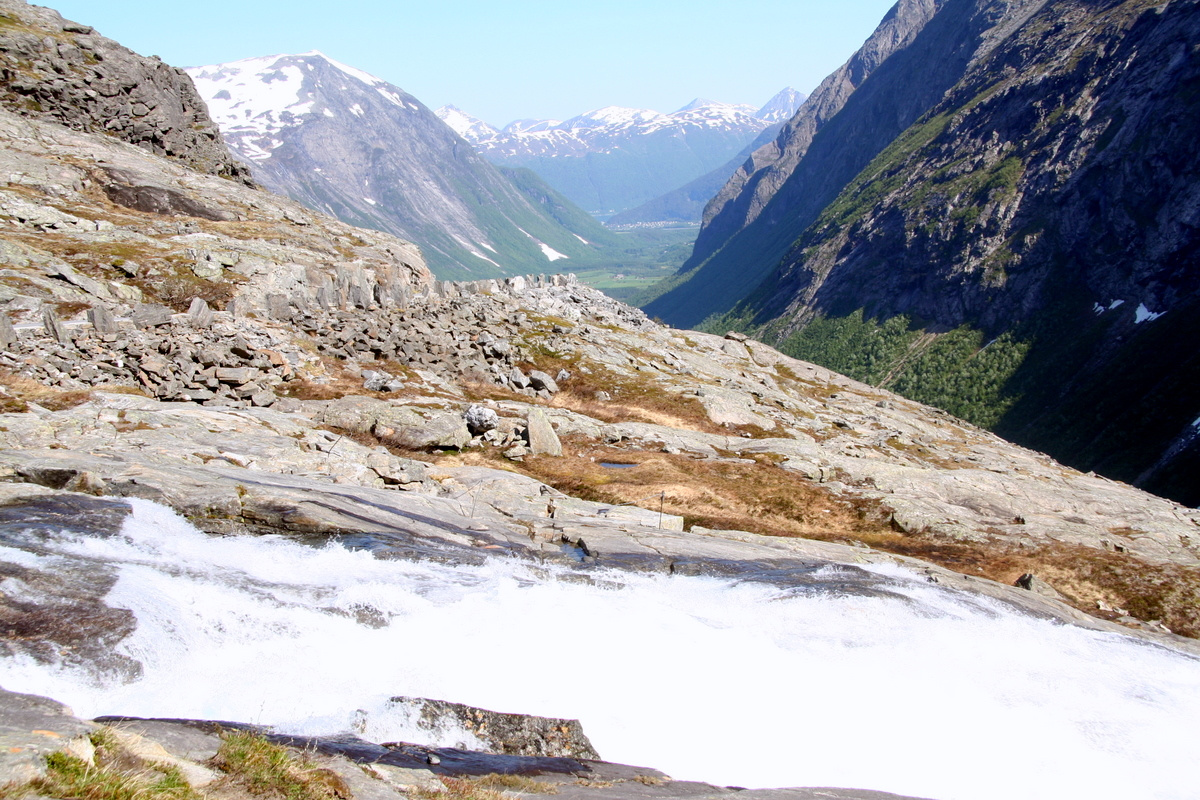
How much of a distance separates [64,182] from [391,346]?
38123mm

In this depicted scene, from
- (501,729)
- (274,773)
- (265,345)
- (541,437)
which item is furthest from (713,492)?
(265,345)

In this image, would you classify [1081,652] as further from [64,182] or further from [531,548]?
[64,182]

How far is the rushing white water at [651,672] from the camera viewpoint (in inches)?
730

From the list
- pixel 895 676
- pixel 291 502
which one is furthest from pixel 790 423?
pixel 291 502

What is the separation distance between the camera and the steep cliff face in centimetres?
7644

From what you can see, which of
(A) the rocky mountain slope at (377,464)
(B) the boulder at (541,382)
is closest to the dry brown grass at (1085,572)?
(A) the rocky mountain slope at (377,464)

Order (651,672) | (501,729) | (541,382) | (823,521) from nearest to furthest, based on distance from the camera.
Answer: (501,729) → (651,672) → (823,521) → (541,382)

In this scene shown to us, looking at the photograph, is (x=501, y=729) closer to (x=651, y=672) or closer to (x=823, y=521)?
(x=651, y=672)

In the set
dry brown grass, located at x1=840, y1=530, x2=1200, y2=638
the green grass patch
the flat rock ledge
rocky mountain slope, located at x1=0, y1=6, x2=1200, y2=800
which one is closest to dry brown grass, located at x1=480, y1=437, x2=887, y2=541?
rocky mountain slope, located at x1=0, y1=6, x2=1200, y2=800

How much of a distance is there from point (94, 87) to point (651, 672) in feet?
329

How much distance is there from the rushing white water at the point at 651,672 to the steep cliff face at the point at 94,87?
83.3 metres

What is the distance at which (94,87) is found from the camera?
81.4 m

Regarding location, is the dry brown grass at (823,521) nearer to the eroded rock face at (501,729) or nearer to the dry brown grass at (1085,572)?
the dry brown grass at (1085,572)

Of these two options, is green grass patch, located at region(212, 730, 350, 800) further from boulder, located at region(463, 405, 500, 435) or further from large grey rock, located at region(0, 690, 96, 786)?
boulder, located at region(463, 405, 500, 435)
